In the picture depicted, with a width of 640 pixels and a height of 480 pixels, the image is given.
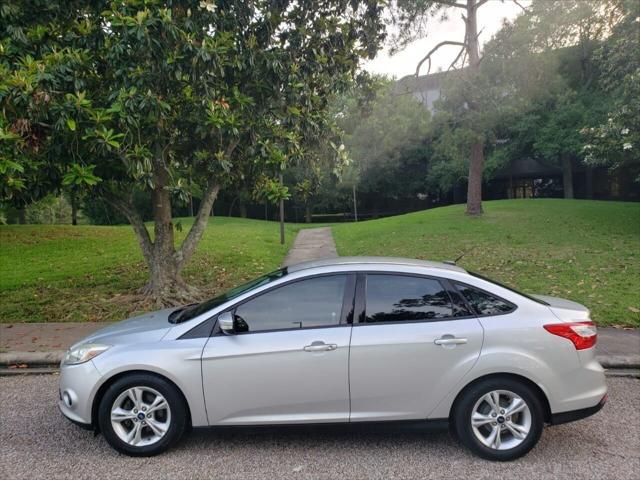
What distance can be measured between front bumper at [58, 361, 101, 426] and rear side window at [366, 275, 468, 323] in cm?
214

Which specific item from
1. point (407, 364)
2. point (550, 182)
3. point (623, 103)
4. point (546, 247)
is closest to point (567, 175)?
point (550, 182)

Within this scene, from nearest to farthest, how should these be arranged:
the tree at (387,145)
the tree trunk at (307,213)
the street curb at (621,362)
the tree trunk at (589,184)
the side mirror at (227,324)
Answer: the side mirror at (227,324)
the street curb at (621,362)
the tree at (387,145)
the tree trunk at (589,184)
the tree trunk at (307,213)

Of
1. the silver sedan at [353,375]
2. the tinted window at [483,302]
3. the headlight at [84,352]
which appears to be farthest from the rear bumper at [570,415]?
the headlight at [84,352]

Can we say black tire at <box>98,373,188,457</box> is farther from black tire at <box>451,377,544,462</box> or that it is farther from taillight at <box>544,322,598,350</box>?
taillight at <box>544,322,598,350</box>

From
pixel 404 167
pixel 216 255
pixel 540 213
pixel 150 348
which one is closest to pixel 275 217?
pixel 404 167

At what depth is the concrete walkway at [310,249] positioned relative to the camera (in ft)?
44.8

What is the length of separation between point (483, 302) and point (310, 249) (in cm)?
1199

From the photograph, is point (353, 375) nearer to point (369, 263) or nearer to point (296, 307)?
point (296, 307)

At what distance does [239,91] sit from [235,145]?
94cm

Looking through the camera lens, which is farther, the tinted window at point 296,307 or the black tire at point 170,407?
the tinted window at point 296,307

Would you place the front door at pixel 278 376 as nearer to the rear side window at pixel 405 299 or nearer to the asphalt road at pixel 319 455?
the asphalt road at pixel 319 455

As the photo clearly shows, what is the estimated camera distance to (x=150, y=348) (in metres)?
3.69

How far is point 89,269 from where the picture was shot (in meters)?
11.9

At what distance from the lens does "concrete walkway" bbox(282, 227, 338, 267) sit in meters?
13.6
